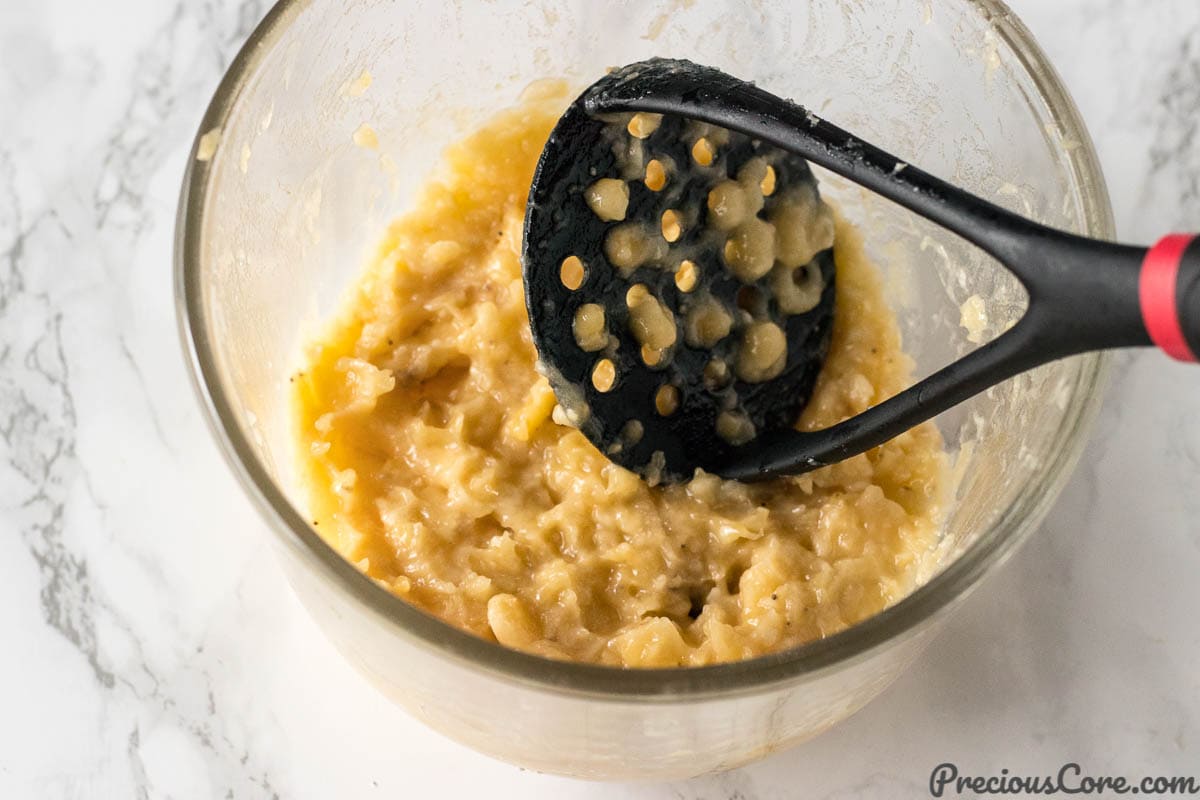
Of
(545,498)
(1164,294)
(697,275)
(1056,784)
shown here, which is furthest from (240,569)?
(1164,294)

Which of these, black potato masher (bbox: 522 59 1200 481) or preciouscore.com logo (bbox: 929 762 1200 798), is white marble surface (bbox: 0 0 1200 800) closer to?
preciouscore.com logo (bbox: 929 762 1200 798)

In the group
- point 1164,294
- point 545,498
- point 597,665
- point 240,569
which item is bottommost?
point 240,569

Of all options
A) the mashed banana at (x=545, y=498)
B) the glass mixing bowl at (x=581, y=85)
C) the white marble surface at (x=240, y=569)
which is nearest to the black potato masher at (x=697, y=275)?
the mashed banana at (x=545, y=498)

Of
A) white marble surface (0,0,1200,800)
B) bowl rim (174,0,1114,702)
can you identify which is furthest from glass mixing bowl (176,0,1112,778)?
white marble surface (0,0,1200,800)

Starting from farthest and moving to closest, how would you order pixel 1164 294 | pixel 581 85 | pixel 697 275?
1. pixel 581 85
2. pixel 697 275
3. pixel 1164 294

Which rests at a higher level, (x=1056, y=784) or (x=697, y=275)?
(x=697, y=275)

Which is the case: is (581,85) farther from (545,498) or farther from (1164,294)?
(1164,294)
